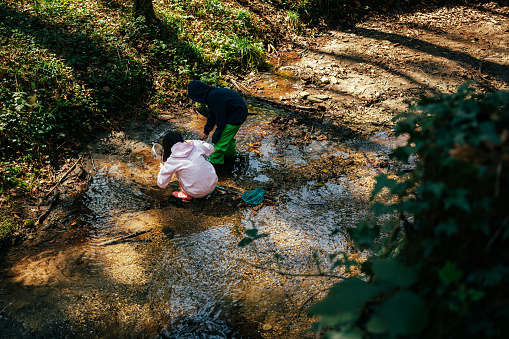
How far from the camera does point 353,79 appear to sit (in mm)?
7898

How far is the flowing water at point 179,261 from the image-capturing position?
9.84 ft

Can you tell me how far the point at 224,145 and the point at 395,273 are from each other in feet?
13.9

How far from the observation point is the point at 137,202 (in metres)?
4.77

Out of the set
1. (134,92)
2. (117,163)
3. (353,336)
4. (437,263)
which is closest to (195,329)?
(353,336)

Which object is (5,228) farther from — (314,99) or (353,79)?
(353,79)

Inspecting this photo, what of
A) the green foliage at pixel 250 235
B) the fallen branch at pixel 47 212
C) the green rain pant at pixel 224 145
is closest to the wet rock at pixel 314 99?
the green rain pant at pixel 224 145

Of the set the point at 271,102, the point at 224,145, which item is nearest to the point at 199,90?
the point at 224,145

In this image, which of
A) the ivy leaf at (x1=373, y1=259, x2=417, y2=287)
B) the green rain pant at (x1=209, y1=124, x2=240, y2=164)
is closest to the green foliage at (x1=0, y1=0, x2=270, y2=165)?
the green rain pant at (x1=209, y1=124, x2=240, y2=164)

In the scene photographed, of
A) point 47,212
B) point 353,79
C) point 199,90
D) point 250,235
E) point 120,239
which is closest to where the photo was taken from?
point 250,235

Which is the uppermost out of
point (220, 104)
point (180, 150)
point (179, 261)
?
point (220, 104)

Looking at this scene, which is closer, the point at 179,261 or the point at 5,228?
the point at 179,261

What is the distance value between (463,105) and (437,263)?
0.67 meters

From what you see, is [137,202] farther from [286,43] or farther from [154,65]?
[286,43]

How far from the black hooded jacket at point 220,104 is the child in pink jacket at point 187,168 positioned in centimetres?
74
